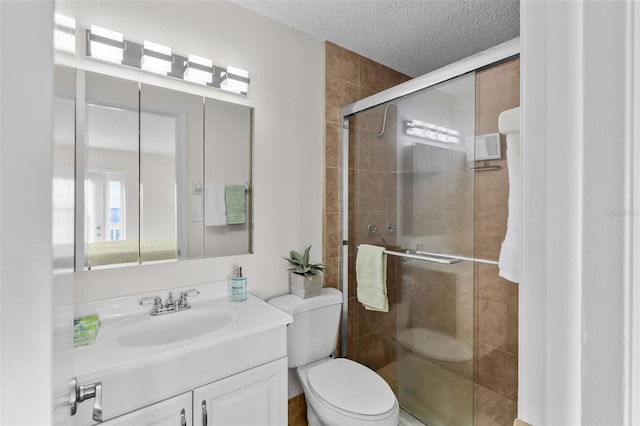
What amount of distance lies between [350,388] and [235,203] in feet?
3.51

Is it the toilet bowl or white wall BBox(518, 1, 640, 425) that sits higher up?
white wall BBox(518, 1, 640, 425)

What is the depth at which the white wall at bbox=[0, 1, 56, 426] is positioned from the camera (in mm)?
201

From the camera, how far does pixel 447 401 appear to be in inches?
64.2

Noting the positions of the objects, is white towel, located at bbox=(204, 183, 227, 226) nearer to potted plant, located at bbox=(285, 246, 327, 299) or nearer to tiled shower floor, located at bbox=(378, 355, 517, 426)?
potted plant, located at bbox=(285, 246, 327, 299)

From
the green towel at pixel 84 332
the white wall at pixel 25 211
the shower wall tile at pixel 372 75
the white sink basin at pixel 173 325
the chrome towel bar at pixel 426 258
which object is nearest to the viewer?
the white wall at pixel 25 211

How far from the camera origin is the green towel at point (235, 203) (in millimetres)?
1588

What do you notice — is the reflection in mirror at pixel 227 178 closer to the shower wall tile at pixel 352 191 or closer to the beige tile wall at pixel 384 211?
the beige tile wall at pixel 384 211

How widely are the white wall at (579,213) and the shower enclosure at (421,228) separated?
126 centimetres

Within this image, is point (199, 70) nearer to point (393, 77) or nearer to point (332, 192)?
point (332, 192)

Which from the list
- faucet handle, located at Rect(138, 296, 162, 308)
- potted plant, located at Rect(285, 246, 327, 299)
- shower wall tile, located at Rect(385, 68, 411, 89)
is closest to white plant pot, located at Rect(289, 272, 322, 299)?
→ potted plant, located at Rect(285, 246, 327, 299)

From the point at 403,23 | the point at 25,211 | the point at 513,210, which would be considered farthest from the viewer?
the point at 403,23

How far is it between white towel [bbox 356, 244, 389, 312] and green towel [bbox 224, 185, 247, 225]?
0.75 metres

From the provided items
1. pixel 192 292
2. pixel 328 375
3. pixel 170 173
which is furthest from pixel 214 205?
pixel 328 375

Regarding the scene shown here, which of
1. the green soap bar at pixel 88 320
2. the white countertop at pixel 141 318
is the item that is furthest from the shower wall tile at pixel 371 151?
the green soap bar at pixel 88 320
